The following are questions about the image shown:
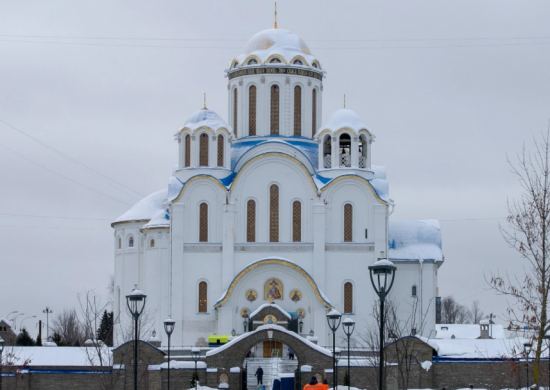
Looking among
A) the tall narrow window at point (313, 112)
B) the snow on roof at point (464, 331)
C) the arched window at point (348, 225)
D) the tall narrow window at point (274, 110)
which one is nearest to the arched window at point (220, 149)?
the tall narrow window at point (274, 110)

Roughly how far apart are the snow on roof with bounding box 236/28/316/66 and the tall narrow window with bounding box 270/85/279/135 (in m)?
1.38

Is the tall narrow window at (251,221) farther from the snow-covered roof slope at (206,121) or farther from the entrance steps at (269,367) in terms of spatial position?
the entrance steps at (269,367)

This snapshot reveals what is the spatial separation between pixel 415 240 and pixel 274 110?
8.39 metres

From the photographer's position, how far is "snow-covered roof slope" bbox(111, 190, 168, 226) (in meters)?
53.1

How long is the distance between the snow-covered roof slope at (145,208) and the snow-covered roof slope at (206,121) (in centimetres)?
446

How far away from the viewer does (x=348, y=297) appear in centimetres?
4919

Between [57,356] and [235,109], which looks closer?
[57,356]

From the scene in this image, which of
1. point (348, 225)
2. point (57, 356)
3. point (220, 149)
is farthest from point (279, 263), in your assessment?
point (57, 356)

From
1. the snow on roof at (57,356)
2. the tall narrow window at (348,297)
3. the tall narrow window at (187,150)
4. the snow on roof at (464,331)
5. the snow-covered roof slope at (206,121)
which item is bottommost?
the snow on roof at (57,356)

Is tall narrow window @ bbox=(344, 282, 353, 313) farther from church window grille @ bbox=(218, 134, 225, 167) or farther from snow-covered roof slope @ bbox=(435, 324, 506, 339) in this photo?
snow-covered roof slope @ bbox=(435, 324, 506, 339)

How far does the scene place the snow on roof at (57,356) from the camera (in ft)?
132

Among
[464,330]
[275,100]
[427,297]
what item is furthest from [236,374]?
[464,330]

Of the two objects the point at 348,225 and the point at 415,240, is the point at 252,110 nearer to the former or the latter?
the point at 348,225

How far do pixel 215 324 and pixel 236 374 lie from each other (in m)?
11.4
